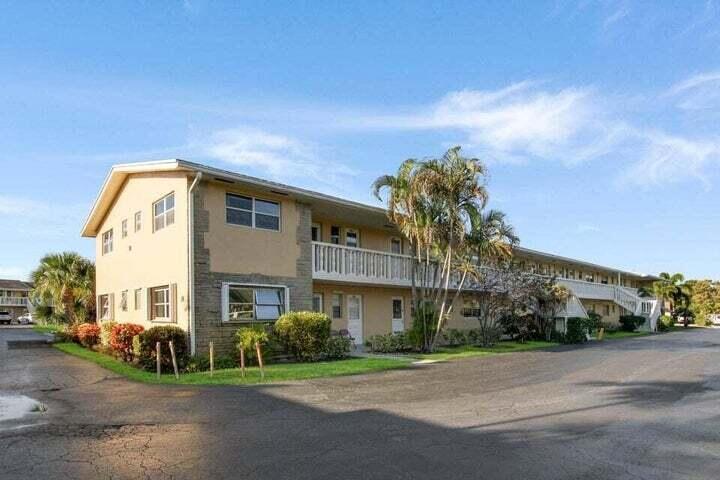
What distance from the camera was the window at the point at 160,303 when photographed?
18.5m

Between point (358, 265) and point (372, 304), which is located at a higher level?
point (358, 265)

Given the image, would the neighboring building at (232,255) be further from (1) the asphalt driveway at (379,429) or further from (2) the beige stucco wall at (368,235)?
(1) the asphalt driveway at (379,429)

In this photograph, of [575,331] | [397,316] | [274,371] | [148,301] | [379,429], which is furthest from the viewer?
[575,331]

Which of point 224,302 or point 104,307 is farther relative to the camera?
point 104,307

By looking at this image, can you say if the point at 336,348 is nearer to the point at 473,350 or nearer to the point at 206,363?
the point at 206,363

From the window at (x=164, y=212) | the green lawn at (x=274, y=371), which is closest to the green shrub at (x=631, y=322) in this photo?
the green lawn at (x=274, y=371)

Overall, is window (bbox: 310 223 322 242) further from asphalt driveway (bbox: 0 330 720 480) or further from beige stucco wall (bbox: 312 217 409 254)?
asphalt driveway (bbox: 0 330 720 480)

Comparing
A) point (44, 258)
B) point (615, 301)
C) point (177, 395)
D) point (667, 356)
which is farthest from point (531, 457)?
point (615, 301)

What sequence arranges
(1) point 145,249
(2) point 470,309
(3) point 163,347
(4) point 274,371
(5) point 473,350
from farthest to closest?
(2) point 470,309, (5) point 473,350, (1) point 145,249, (3) point 163,347, (4) point 274,371

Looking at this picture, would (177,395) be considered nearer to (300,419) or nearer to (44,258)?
(300,419)

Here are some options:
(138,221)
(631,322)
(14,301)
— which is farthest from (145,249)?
(14,301)

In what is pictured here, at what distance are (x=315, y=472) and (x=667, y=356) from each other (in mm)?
18613

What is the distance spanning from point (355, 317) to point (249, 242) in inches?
311

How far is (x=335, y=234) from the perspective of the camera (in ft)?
80.4
